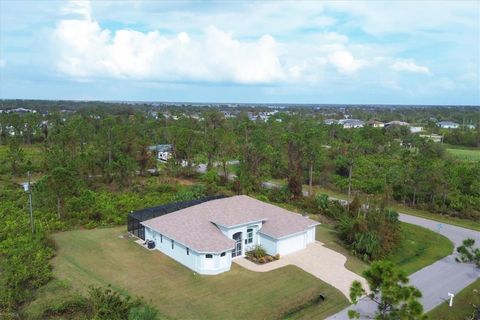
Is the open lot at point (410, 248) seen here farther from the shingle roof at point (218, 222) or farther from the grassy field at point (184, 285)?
the grassy field at point (184, 285)

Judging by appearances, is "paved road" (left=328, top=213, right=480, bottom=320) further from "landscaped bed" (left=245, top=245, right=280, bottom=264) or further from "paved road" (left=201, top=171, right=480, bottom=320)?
"landscaped bed" (left=245, top=245, right=280, bottom=264)

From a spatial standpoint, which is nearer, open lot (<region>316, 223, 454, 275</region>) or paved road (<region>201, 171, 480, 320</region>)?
paved road (<region>201, 171, 480, 320</region>)

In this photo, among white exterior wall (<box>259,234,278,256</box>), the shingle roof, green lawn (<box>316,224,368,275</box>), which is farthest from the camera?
white exterior wall (<box>259,234,278,256</box>)

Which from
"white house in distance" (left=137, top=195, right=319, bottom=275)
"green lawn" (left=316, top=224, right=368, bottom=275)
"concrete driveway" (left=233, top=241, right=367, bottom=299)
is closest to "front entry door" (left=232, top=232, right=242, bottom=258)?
"white house in distance" (left=137, top=195, right=319, bottom=275)

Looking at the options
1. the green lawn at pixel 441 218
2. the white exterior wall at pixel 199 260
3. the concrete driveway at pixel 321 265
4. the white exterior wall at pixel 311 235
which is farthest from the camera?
the green lawn at pixel 441 218

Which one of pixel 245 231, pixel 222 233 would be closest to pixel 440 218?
pixel 245 231

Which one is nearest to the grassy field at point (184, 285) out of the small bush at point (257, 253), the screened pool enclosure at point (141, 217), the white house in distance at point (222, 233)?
the white house in distance at point (222, 233)

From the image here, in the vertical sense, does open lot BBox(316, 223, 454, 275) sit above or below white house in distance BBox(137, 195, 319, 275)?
below

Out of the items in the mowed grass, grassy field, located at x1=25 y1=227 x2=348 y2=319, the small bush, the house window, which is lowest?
the mowed grass

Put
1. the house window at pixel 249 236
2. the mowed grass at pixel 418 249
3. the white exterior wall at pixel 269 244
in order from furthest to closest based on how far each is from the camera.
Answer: the house window at pixel 249 236
the white exterior wall at pixel 269 244
the mowed grass at pixel 418 249
